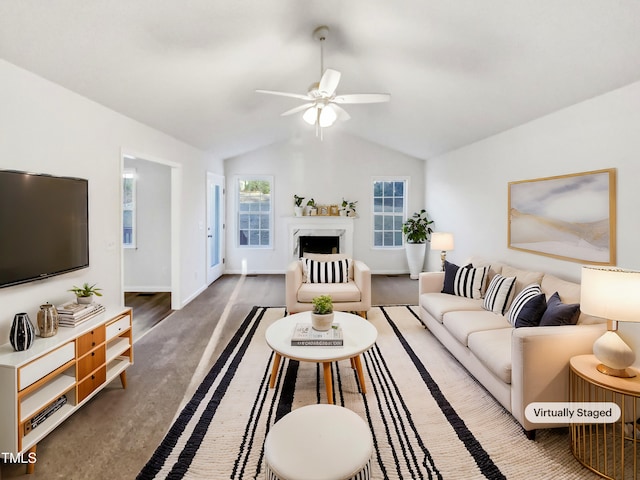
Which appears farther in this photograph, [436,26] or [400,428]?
[436,26]

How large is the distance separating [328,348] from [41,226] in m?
2.15

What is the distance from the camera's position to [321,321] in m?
2.71

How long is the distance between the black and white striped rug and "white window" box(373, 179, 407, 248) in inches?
165

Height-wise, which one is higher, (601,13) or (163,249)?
(601,13)

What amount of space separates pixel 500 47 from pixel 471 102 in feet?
3.83

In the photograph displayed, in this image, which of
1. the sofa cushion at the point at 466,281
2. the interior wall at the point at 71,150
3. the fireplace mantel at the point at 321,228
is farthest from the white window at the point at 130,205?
the sofa cushion at the point at 466,281

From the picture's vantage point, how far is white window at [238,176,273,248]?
7.27 metres

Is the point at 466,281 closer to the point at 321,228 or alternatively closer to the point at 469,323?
the point at 469,323

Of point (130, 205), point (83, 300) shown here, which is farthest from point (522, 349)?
point (130, 205)

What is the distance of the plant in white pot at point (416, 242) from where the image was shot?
22.5ft

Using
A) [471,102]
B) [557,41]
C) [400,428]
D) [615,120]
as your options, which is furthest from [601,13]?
[400,428]

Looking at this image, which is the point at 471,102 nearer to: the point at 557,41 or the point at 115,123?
the point at 557,41

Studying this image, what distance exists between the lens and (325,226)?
711cm

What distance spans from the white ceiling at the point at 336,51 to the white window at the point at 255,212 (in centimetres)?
294
